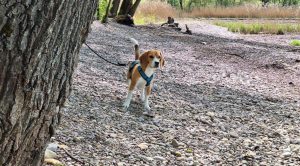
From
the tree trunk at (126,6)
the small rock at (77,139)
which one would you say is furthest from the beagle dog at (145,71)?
the tree trunk at (126,6)

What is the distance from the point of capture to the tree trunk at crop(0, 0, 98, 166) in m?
2.11

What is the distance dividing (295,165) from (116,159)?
1699 mm

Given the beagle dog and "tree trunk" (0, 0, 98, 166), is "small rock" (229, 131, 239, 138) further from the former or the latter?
"tree trunk" (0, 0, 98, 166)

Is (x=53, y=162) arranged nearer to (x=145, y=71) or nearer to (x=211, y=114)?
(x=145, y=71)

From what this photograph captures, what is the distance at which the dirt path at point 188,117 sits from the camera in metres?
4.95

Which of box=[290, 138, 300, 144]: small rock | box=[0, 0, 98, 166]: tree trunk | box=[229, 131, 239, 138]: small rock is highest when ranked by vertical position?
box=[0, 0, 98, 166]: tree trunk

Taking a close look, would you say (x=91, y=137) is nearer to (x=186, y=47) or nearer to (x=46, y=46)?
(x=46, y=46)

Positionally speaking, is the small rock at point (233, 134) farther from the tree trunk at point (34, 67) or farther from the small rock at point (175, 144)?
the tree trunk at point (34, 67)

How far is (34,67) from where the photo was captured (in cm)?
222

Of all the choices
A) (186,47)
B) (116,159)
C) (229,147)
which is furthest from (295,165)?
(186,47)

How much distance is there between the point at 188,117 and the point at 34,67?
4.50 m

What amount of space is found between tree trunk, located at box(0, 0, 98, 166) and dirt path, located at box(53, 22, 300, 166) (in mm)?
1769

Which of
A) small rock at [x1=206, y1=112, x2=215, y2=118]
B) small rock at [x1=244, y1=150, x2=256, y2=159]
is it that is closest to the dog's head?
small rock at [x1=206, y1=112, x2=215, y2=118]

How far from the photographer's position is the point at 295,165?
4.90 meters
